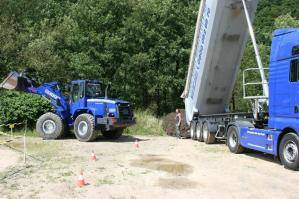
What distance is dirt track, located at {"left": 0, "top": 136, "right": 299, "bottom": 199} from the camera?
9.30 meters

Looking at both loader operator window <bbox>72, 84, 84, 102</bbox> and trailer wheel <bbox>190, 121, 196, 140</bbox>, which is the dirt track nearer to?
loader operator window <bbox>72, 84, 84, 102</bbox>

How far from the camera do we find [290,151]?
12414 millimetres

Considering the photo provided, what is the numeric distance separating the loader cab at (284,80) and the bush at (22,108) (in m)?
13.2

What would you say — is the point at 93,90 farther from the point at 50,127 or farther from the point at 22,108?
the point at 22,108

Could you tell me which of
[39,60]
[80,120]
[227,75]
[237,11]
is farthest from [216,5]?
[39,60]

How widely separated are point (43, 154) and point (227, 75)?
8.29m

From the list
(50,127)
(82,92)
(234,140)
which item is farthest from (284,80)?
(50,127)

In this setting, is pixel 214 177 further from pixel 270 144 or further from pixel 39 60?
pixel 39 60

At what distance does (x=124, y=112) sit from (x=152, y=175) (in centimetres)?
920

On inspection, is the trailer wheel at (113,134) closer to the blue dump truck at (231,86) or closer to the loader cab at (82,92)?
the loader cab at (82,92)

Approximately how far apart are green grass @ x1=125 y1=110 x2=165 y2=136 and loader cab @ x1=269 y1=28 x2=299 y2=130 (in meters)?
11.9

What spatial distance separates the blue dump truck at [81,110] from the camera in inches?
777

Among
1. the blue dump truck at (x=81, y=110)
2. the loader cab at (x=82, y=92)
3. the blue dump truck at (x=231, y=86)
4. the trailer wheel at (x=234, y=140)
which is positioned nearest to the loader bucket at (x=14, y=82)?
the blue dump truck at (x=81, y=110)

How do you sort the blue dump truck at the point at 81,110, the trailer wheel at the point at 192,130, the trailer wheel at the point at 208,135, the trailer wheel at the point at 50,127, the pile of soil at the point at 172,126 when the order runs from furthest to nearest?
the pile of soil at the point at 172,126 → the trailer wheel at the point at 192,130 → the trailer wheel at the point at 50,127 → the blue dump truck at the point at 81,110 → the trailer wheel at the point at 208,135
